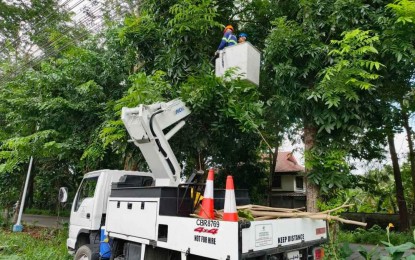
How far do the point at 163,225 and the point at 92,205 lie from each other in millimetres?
2780

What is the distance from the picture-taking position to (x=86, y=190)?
22.1 feet

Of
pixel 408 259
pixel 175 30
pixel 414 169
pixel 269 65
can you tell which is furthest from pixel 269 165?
pixel 408 259

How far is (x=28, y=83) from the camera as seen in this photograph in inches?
398

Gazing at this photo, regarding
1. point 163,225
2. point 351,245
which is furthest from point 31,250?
point 351,245

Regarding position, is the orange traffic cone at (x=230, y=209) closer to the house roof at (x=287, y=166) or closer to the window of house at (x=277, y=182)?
the house roof at (x=287, y=166)

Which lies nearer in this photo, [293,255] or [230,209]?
[230,209]

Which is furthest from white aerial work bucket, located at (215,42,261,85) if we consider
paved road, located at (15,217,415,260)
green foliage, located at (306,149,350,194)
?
paved road, located at (15,217,415,260)

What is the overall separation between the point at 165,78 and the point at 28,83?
5479 millimetres

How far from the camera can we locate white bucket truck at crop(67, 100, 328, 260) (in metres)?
3.25

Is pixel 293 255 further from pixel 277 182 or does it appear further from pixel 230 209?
pixel 277 182

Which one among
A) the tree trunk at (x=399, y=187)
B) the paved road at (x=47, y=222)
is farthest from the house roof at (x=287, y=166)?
the paved road at (x=47, y=222)

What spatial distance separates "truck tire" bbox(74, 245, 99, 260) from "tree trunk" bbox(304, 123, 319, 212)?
427cm

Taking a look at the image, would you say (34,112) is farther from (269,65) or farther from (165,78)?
(269,65)

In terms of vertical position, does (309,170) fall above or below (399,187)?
below
